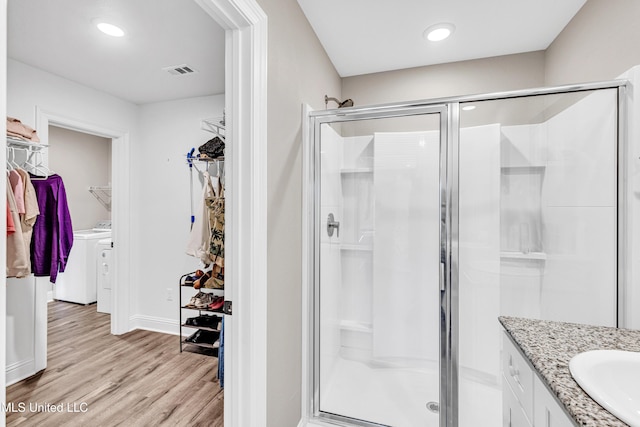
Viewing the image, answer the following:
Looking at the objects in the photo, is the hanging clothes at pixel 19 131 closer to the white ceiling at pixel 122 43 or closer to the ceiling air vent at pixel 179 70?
the white ceiling at pixel 122 43

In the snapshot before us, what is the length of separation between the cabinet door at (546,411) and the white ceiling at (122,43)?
7.43 ft

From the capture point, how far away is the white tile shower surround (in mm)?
1688

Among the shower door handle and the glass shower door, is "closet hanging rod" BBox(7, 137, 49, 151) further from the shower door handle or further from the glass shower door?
the shower door handle

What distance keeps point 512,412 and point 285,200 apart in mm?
1277

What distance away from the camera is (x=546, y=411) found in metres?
0.87

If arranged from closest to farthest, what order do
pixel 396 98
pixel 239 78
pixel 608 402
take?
pixel 608 402 < pixel 239 78 < pixel 396 98

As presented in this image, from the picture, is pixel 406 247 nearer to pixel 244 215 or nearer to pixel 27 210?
pixel 244 215

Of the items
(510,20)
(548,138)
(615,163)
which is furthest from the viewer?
(510,20)

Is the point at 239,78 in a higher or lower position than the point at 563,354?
higher

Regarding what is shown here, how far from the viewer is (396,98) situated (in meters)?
2.62

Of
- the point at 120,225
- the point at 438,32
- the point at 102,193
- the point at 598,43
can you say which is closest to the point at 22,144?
the point at 120,225

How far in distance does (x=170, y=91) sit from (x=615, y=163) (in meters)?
3.34

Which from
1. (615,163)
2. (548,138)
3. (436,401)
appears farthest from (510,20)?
(436,401)

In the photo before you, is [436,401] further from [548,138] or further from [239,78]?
[239,78]
